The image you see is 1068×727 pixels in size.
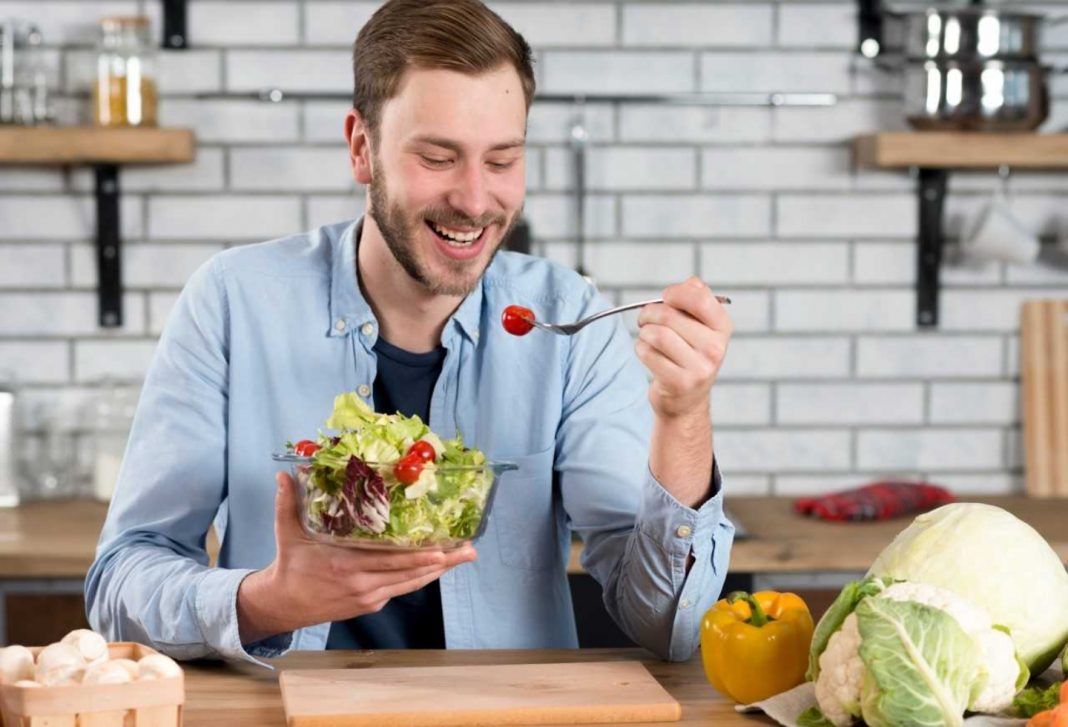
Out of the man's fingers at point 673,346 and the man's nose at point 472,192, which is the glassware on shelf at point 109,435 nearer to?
the man's nose at point 472,192

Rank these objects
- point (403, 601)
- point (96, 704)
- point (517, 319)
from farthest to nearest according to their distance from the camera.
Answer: point (403, 601) < point (517, 319) < point (96, 704)

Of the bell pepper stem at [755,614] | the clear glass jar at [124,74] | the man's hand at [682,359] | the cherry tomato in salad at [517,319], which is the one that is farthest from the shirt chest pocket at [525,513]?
the clear glass jar at [124,74]

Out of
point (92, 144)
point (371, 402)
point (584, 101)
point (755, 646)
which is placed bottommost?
point (755, 646)

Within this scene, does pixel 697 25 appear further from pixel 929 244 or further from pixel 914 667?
pixel 914 667

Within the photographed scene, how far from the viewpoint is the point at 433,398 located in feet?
7.32

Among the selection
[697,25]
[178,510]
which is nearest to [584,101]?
[697,25]

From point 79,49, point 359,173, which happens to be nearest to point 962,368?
point 359,173

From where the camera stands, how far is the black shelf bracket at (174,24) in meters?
3.47

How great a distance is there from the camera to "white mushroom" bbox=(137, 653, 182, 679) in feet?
4.56

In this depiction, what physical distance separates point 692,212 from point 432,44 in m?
1.63

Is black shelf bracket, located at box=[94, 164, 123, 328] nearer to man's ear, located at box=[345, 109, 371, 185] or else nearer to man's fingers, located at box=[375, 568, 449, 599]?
man's ear, located at box=[345, 109, 371, 185]

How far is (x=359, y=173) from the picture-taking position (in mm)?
2244

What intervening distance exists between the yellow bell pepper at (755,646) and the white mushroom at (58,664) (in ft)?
2.22

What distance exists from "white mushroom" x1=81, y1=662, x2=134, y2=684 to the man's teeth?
891 mm
